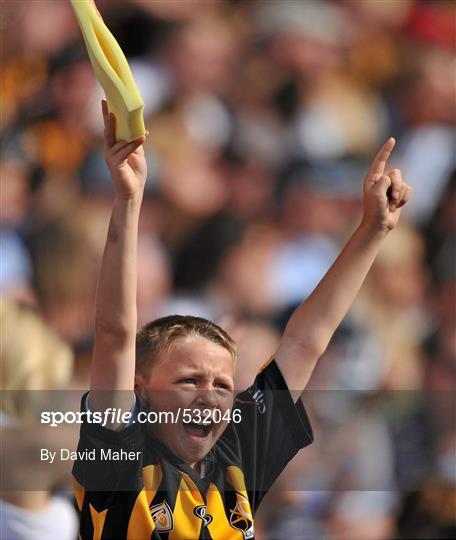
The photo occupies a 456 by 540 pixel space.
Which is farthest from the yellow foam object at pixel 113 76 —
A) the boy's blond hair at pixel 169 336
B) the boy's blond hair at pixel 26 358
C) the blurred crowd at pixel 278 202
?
the blurred crowd at pixel 278 202

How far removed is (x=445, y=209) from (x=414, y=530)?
1.38 m

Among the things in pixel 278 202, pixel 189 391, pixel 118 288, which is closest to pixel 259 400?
pixel 189 391

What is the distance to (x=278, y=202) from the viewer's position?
370cm

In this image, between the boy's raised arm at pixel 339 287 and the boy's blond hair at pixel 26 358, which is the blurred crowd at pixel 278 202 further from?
the boy's raised arm at pixel 339 287

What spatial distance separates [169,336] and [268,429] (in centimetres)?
29

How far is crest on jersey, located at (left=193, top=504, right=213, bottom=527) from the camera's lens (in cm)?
174

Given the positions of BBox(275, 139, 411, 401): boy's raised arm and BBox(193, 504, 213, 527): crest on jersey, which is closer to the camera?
BBox(193, 504, 213, 527): crest on jersey

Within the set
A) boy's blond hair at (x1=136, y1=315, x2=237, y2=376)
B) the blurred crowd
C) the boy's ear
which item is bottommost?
the boy's ear

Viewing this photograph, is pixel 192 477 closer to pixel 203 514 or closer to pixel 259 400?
pixel 203 514

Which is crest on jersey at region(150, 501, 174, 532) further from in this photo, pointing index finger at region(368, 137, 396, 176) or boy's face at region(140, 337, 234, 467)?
pointing index finger at region(368, 137, 396, 176)

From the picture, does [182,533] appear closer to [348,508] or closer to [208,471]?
[208,471]

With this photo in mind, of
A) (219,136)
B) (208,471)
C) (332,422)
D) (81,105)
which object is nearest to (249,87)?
(219,136)

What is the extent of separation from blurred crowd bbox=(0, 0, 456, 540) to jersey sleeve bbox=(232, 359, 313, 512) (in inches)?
39.5

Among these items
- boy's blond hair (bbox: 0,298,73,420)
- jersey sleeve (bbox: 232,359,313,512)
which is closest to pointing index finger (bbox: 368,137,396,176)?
jersey sleeve (bbox: 232,359,313,512)
